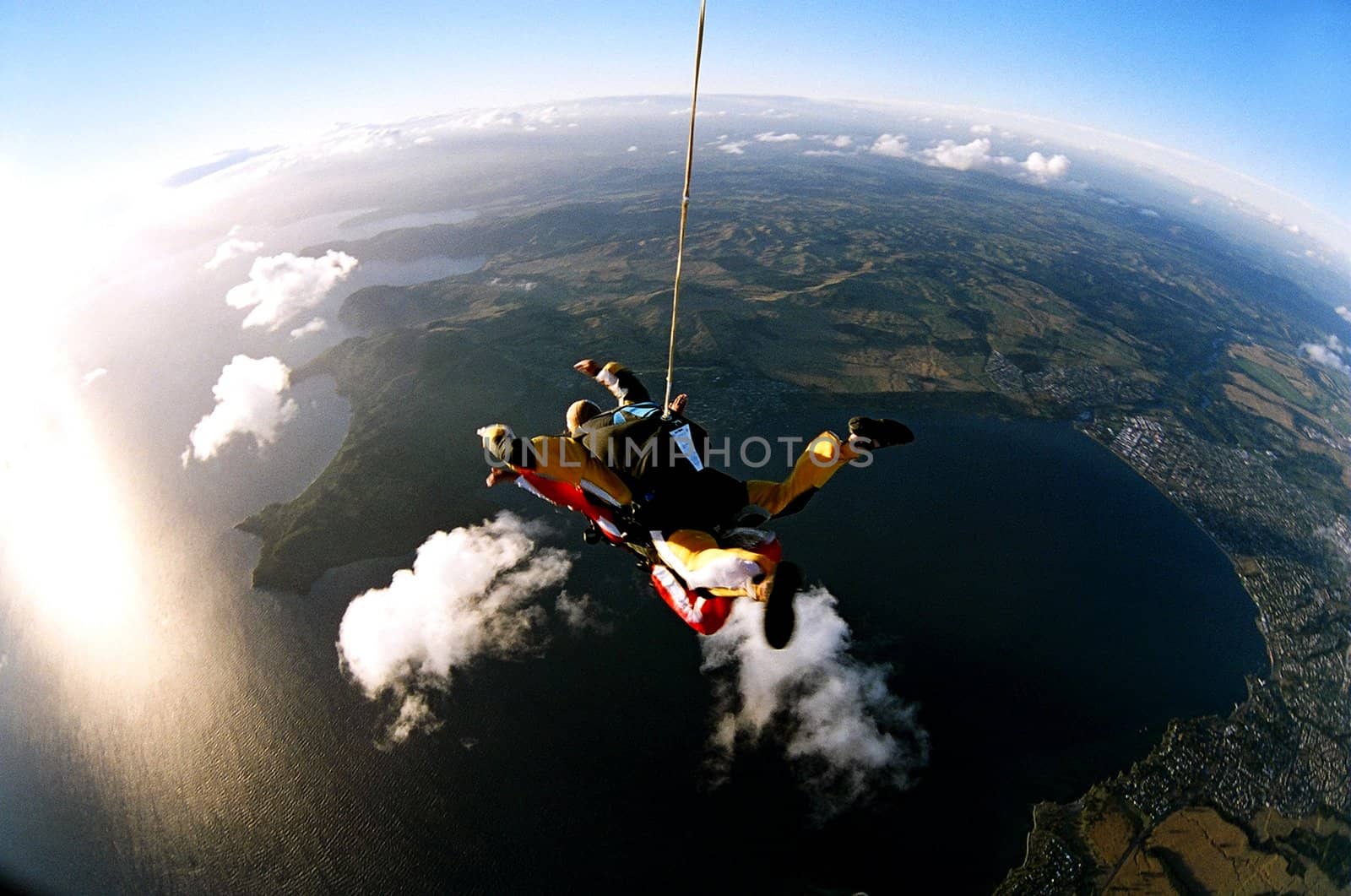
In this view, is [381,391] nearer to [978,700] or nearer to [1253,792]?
[978,700]

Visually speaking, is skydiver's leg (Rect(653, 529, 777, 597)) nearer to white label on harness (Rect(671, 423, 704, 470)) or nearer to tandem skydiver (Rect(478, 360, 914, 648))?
tandem skydiver (Rect(478, 360, 914, 648))

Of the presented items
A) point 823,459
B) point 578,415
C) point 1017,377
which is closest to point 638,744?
point 578,415

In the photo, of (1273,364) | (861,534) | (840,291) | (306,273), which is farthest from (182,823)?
(1273,364)

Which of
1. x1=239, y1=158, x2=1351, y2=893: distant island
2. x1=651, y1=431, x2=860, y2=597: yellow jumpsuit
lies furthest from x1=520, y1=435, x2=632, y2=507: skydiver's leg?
x1=239, y1=158, x2=1351, y2=893: distant island

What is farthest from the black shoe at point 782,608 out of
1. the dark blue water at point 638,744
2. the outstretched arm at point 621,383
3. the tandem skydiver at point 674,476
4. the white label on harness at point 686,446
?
the dark blue water at point 638,744

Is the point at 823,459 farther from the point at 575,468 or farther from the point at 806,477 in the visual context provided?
the point at 575,468

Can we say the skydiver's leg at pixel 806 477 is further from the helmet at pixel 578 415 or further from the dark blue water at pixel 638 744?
the dark blue water at pixel 638 744

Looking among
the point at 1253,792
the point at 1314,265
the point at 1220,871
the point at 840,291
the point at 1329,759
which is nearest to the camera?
the point at 1220,871
